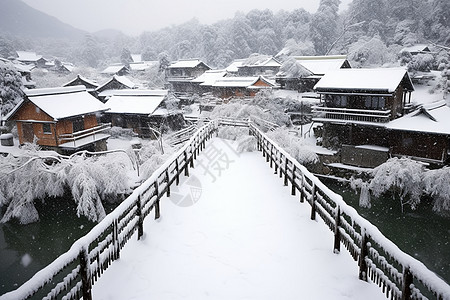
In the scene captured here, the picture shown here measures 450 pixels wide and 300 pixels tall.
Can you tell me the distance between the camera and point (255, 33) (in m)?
81.9

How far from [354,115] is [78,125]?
2469 centimetres

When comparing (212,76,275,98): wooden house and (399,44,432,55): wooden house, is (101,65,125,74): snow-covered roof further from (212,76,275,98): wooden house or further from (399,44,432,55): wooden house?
(399,44,432,55): wooden house

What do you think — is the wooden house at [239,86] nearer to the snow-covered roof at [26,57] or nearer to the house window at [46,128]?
the house window at [46,128]

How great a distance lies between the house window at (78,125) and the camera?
26531mm

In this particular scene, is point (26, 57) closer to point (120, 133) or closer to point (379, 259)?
point (120, 133)

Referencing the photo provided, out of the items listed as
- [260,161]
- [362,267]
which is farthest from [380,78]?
[362,267]

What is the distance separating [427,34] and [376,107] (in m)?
45.3

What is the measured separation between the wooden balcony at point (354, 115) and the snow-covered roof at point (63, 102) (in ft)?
68.6

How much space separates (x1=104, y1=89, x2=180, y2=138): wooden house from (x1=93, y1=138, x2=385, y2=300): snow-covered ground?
1084 inches

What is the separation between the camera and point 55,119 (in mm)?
23328

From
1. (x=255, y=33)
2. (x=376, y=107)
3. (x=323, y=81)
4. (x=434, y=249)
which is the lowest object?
(x=434, y=249)

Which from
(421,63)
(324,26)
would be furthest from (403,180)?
(324,26)

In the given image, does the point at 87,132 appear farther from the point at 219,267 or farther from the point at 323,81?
the point at 219,267

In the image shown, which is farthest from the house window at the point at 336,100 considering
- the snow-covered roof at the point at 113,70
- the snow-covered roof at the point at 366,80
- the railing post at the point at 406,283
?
the snow-covered roof at the point at 113,70
